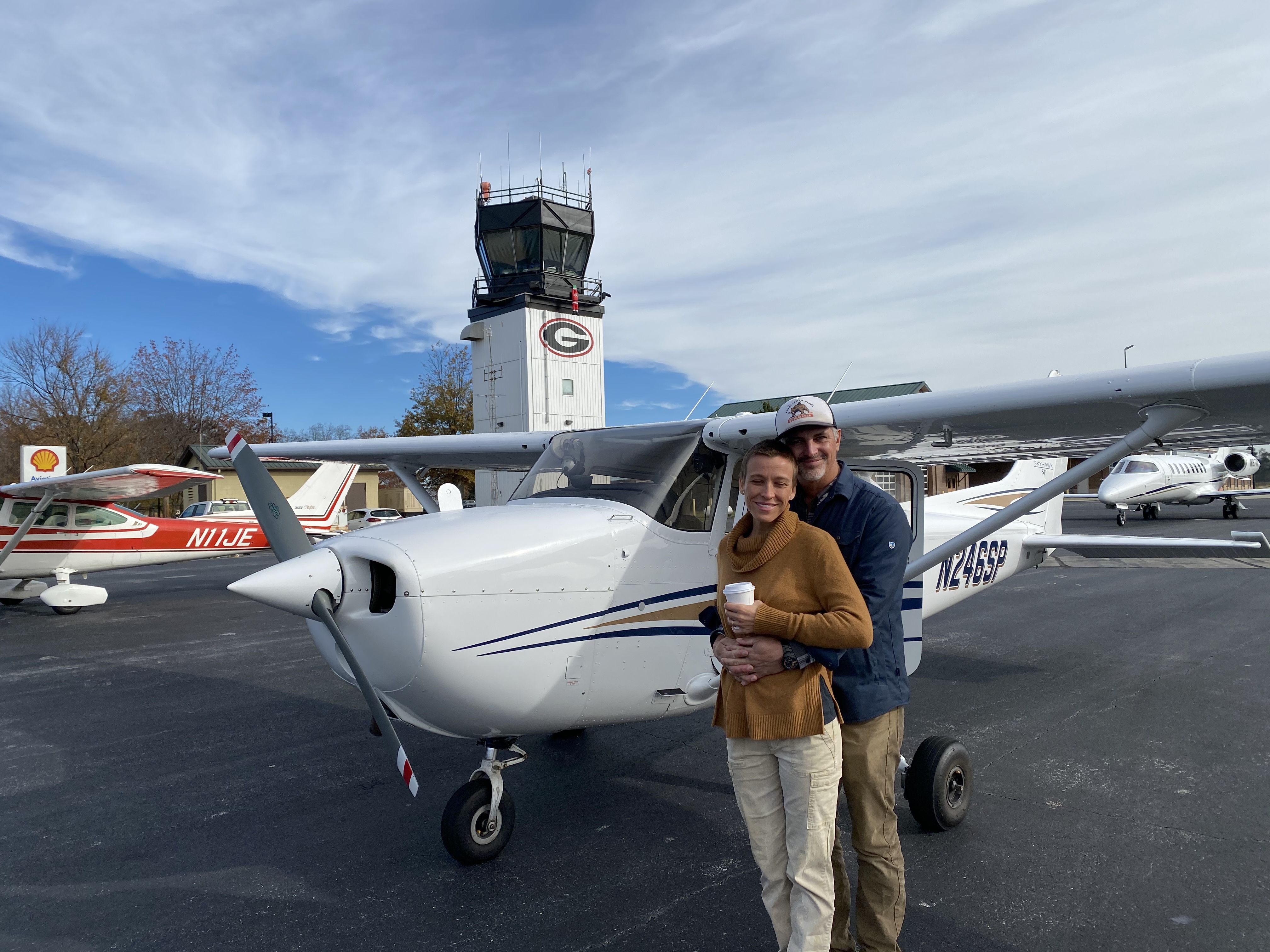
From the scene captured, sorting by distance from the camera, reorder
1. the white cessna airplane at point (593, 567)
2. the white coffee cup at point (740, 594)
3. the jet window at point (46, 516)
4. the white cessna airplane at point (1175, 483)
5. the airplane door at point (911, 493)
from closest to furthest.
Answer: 1. the white coffee cup at point (740, 594)
2. the white cessna airplane at point (593, 567)
3. the airplane door at point (911, 493)
4. the jet window at point (46, 516)
5. the white cessna airplane at point (1175, 483)

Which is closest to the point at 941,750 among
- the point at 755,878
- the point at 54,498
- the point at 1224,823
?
the point at 755,878

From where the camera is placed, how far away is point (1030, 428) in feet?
13.3

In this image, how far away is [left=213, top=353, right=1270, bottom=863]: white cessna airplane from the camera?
2.87m

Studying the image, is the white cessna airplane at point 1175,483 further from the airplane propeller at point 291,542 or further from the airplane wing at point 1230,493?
the airplane propeller at point 291,542

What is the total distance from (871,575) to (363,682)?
1.93m

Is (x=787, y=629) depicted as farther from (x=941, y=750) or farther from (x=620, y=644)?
(x=941, y=750)

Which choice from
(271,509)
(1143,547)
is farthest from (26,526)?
(1143,547)

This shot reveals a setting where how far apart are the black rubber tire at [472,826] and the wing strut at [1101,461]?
212cm

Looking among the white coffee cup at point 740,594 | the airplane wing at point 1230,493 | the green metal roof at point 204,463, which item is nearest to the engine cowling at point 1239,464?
the airplane wing at point 1230,493

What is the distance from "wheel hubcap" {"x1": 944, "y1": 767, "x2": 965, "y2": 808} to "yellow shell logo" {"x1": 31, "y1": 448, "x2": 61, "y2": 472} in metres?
17.1

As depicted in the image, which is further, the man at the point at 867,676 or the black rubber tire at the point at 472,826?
the black rubber tire at the point at 472,826

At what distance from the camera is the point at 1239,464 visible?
23859mm

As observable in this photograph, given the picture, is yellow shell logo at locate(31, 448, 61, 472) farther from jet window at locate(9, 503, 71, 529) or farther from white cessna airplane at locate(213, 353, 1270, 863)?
white cessna airplane at locate(213, 353, 1270, 863)

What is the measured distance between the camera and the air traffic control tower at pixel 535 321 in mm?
24062
